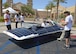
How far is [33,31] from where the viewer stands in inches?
467

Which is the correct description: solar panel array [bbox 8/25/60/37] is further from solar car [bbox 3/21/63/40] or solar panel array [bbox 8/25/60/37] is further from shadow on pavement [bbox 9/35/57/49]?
shadow on pavement [bbox 9/35/57/49]

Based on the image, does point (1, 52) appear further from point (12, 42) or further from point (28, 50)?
point (12, 42)

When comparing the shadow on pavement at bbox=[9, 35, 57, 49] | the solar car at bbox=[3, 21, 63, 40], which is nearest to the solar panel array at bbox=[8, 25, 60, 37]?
the solar car at bbox=[3, 21, 63, 40]

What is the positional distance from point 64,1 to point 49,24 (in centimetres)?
5922

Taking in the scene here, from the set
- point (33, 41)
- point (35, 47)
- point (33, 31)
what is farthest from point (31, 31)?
point (35, 47)

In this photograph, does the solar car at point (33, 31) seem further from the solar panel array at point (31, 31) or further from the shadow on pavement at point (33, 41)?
the shadow on pavement at point (33, 41)

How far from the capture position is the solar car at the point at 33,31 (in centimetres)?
1115

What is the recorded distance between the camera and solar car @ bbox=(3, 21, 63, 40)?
36.6 feet

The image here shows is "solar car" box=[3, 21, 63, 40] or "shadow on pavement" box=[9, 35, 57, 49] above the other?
"solar car" box=[3, 21, 63, 40]

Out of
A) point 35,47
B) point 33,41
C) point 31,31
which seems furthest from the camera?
point 33,41

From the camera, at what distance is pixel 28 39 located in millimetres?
11383

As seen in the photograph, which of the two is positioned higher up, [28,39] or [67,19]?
[67,19]

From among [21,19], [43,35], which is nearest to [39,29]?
[43,35]

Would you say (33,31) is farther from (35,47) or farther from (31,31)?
(35,47)
